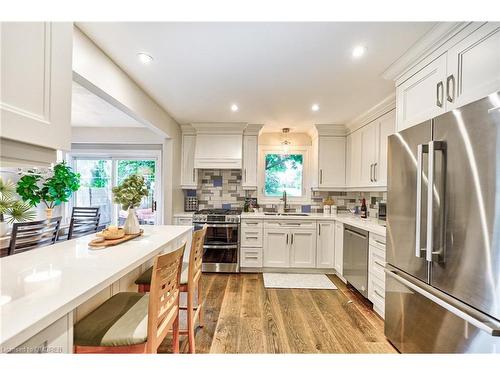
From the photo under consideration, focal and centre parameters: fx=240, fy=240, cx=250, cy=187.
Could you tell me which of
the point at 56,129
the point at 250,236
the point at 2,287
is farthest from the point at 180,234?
the point at 250,236

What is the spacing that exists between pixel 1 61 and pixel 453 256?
1997 mm

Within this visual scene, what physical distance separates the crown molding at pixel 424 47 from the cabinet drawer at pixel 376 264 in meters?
1.68

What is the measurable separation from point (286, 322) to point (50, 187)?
394cm

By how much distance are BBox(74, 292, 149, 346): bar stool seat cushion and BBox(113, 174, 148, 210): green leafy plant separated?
72 centimetres

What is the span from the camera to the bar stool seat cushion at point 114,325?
40.3 inches

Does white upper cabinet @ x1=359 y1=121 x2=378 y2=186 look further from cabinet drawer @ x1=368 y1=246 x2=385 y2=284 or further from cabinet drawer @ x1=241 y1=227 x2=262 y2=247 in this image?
cabinet drawer @ x1=241 y1=227 x2=262 y2=247

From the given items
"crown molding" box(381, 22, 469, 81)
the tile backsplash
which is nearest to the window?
the tile backsplash

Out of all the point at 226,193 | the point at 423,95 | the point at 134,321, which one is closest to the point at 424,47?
the point at 423,95

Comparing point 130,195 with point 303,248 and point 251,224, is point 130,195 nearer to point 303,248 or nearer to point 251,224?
point 251,224

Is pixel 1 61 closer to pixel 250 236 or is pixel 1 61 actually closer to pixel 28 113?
pixel 28 113

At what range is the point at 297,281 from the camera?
3354 millimetres

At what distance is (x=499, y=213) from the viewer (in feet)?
3.51

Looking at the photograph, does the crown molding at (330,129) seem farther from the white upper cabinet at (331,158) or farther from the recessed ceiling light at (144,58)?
the recessed ceiling light at (144,58)

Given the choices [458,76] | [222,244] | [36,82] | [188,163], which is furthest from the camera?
[188,163]
